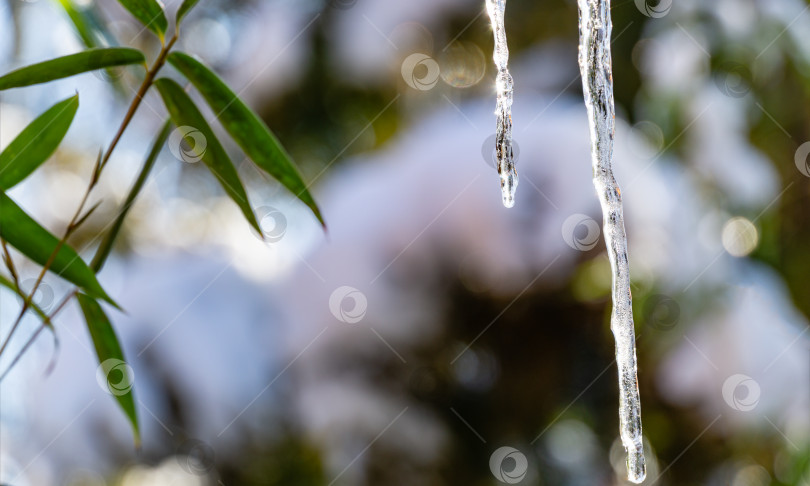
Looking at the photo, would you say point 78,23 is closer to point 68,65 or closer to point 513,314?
point 68,65

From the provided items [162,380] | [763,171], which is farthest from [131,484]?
[763,171]

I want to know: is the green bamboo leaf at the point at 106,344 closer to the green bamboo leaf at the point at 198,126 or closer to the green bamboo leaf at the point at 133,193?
the green bamboo leaf at the point at 133,193

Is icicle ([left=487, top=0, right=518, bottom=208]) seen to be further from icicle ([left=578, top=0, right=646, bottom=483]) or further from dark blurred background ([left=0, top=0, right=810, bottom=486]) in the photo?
dark blurred background ([left=0, top=0, right=810, bottom=486])

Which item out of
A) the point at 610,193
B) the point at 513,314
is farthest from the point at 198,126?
the point at 513,314

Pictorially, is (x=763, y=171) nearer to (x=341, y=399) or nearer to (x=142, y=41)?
(x=341, y=399)

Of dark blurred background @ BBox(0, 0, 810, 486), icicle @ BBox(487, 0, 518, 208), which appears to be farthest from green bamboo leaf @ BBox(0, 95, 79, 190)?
dark blurred background @ BBox(0, 0, 810, 486)

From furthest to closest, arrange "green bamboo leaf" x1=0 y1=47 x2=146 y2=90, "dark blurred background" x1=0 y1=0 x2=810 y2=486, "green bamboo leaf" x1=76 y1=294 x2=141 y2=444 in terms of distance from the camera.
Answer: "dark blurred background" x1=0 y1=0 x2=810 y2=486, "green bamboo leaf" x1=76 y1=294 x2=141 y2=444, "green bamboo leaf" x1=0 y1=47 x2=146 y2=90

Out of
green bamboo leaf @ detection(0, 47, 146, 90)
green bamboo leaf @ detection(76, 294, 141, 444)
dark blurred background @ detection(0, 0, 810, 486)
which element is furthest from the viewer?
dark blurred background @ detection(0, 0, 810, 486)
